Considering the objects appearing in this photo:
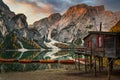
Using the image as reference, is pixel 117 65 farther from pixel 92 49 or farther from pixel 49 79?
pixel 49 79

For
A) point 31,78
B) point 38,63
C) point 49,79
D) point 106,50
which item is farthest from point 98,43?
point 38,63

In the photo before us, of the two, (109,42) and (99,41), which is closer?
(109,42)

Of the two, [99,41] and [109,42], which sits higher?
[99,41]

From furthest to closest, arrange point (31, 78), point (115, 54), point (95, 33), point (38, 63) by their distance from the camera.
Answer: point (38, 63) → point (95, 33) → point (31, 78) → point (115, 54)

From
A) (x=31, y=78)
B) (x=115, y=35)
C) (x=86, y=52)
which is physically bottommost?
(x=31, y=78)

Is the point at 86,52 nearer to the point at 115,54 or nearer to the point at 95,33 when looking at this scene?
the point at 95,33

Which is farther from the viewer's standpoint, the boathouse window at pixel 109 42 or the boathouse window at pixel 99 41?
the boathouse window at pixel 99 41

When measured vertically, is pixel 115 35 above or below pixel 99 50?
above

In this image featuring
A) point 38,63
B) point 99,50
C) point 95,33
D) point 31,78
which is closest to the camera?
point 99,50

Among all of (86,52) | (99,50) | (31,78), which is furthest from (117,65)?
(31,78)

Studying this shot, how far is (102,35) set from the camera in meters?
41.6

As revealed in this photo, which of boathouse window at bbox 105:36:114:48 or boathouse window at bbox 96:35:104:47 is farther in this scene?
boathouse window at bbox 96:35:104:47

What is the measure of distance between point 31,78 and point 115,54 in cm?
1735

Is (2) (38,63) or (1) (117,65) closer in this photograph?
(1) (117,65)
